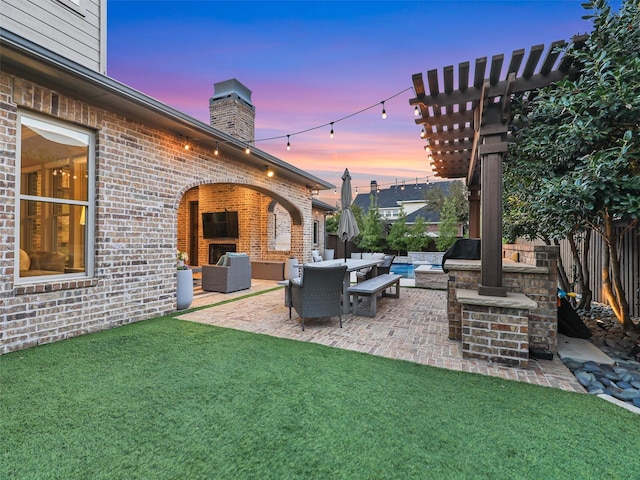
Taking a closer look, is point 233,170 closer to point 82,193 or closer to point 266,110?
point 82,193

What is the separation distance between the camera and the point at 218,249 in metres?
10.5

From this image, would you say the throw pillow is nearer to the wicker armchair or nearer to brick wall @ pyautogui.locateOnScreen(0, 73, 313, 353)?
brick wall @ pyautogui.locateOnScreen(0, 73, 313, 353)

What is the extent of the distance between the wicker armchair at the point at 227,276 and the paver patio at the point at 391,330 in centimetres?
55

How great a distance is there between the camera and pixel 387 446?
173 centimetres

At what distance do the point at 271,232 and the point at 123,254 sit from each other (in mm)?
6430

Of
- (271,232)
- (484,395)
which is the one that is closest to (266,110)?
(271,232)

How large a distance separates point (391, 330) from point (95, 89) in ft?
16.6

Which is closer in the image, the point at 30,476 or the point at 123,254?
Result: the point at 30,476

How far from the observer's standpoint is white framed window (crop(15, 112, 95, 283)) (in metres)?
3.42

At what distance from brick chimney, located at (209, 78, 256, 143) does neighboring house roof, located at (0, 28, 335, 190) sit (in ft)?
13.3

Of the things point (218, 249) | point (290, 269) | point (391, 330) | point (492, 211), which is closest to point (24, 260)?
point (391, 330)

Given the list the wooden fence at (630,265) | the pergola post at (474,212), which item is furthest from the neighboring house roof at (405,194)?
the wooden fence at (630,265)

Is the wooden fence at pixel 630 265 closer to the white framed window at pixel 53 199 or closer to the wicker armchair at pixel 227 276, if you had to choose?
the wicker armchair at pixel 227 276

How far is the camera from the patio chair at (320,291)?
13.4 feet
